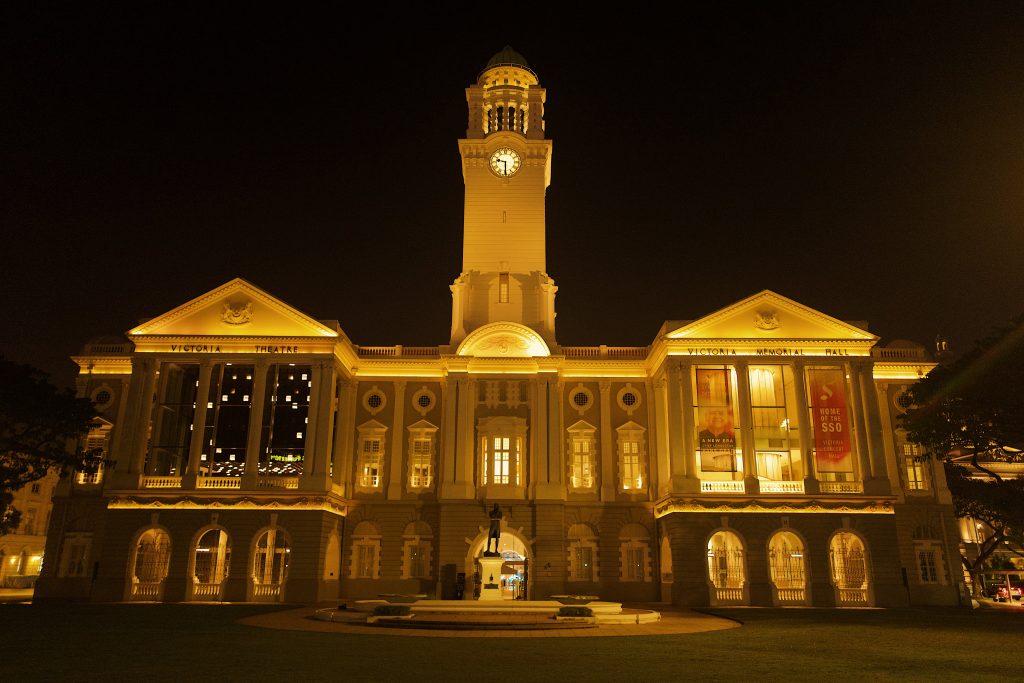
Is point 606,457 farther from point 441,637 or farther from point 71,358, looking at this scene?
point 71,358

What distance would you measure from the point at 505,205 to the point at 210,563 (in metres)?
25.9

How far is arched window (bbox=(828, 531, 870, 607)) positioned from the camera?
1452 inches

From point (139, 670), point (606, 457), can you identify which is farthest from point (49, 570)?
point (139, 670)

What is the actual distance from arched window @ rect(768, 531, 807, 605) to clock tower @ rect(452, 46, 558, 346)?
16.7 meters

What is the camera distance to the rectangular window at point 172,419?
40750mm

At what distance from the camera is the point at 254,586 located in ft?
123

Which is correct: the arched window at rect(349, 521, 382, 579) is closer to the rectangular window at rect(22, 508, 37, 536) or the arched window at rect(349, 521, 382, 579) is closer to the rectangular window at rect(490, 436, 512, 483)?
the rectangular window at rect(490, 436, 512, 483)

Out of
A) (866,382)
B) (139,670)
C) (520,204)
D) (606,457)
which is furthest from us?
(520,204)

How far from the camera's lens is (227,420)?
1608 inches

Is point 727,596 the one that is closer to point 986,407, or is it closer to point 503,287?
point 986,407

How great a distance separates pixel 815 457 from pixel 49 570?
39.7 metres

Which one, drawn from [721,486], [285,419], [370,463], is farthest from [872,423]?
[285,419]

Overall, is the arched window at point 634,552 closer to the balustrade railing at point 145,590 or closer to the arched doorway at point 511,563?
the arched doorway at point 511,563

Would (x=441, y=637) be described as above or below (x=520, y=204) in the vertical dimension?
below
